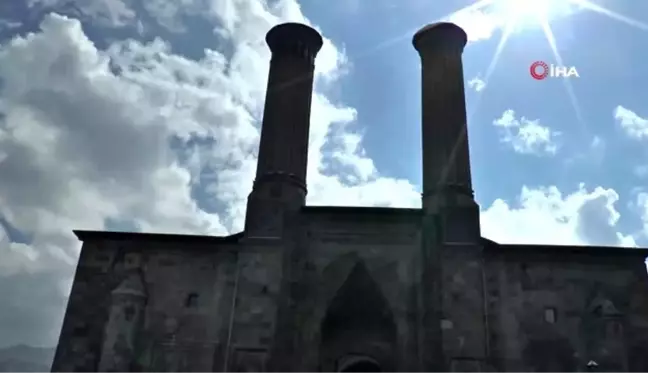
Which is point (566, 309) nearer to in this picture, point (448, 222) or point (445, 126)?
point (448, 222)

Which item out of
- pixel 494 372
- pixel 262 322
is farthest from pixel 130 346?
pixel 494 372

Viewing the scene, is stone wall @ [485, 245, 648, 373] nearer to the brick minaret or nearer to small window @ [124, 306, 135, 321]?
the brick minaret

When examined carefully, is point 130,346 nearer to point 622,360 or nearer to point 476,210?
point 476,210

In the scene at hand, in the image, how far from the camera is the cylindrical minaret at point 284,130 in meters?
19.1

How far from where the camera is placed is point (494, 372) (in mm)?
16453

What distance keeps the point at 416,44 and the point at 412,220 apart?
801 centimetres

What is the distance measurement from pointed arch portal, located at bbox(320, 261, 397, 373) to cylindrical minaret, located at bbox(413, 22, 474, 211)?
3.62 m

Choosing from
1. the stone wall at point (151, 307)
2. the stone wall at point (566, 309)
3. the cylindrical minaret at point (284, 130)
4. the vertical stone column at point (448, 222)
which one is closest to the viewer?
the stone wall at point (566, 309)

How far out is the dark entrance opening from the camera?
17.6 metres

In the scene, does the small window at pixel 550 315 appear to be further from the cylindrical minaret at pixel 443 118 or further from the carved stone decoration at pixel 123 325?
the carved stone decoration at pixel 123 325

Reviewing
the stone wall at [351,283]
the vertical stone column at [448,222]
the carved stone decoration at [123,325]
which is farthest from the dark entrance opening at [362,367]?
the carved stone decoration at [123,325]

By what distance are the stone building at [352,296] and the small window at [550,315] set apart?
1.3 inches

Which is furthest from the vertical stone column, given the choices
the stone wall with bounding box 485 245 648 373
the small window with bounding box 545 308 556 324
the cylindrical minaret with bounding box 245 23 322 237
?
the cylindrical minaret with bounding box 245 23 322 237

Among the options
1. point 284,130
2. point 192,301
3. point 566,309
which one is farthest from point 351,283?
point 566,309
